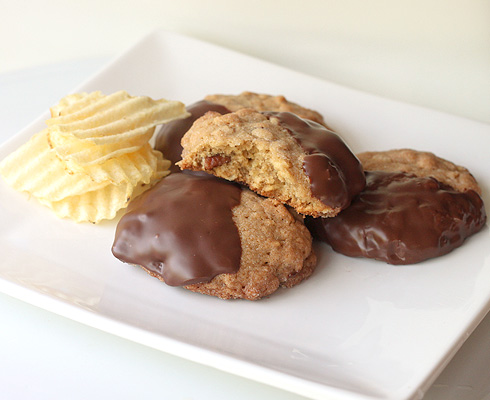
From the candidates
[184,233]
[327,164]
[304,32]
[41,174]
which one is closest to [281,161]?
[327,164]

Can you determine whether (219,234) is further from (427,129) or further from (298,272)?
(427,129)

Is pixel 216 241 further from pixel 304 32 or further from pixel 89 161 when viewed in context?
pixel 304 32

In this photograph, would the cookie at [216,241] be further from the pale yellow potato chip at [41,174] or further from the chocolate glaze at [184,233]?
the pale yellow potato chip at [41,174]

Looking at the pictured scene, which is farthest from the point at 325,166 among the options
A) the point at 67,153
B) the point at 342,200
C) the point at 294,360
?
the point at 67,153

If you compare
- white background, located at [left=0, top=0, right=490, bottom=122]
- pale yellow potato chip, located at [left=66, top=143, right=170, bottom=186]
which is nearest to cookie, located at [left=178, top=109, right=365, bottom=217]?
pale yellow potato chip, located at [left=66, top=143, right=170, bottom=186]

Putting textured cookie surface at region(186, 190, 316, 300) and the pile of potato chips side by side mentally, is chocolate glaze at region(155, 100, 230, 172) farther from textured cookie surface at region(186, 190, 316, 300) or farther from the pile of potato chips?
textured cookie surface at region(186, 190, 316, 300)

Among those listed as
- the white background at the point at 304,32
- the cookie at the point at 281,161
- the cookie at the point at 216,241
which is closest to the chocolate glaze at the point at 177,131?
→ the cookie at the point at 281,161
